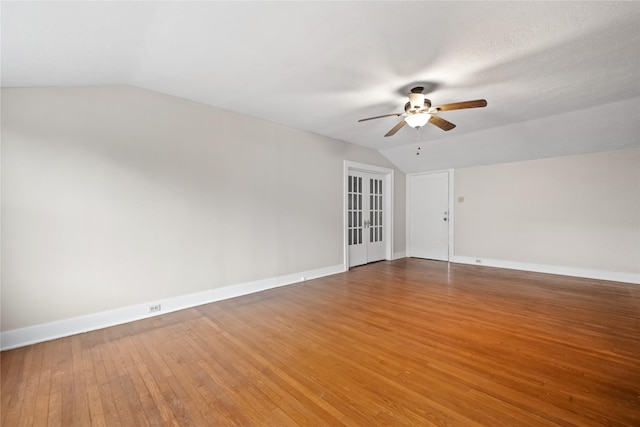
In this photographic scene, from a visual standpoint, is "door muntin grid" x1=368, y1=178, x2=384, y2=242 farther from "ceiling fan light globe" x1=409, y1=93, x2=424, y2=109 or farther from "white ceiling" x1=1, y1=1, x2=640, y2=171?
"ceiling fan light globe" x1=409, y1=93, x2=424, y2=109

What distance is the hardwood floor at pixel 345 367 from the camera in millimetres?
1554

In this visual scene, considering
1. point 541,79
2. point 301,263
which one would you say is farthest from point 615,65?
point 301,263

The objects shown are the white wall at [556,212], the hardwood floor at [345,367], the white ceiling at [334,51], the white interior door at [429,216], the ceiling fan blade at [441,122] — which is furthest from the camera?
the white interior door at [429,216]

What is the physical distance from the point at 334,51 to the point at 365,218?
390cm


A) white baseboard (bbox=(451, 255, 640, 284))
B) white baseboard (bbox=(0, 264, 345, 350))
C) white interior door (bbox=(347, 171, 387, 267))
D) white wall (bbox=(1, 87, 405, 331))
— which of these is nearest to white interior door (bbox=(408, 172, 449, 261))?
white baseboard (bbox=(451, 255, 640, 284))

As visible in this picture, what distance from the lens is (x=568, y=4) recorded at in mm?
1721

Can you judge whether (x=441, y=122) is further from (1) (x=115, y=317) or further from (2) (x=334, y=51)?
(1) (x=115, y=317)

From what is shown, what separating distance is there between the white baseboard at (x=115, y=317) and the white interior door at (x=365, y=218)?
2.03 meters

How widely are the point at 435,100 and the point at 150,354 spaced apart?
155 inches

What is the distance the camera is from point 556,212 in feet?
15.9

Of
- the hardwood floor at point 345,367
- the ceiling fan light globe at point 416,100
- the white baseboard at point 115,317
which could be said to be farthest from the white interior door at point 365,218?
the ceiling fan light globe at point 416,100

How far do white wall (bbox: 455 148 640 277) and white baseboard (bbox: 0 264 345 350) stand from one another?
14.6ft

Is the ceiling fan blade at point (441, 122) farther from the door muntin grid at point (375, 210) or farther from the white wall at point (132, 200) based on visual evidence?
the door muntin grid at point (375, 210)

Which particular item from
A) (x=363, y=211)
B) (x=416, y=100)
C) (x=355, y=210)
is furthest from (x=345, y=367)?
(x=363, y=211)
